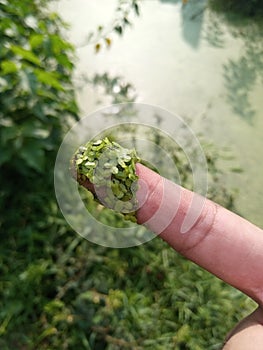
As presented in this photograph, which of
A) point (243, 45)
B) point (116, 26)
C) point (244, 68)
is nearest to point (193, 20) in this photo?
point (243, 45)

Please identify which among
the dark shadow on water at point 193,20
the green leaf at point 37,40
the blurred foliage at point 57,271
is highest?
the dark shadow on water at point 193,20

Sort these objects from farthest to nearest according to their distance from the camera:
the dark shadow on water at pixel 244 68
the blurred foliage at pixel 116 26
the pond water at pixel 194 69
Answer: the dark shadow on water at pixel 244 68
the pond water at pixel 194 69
the blurred foliage at pixel 116 26

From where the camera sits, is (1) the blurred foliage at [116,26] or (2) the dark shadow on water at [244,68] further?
(2) the dark shadow on water at [244,68]

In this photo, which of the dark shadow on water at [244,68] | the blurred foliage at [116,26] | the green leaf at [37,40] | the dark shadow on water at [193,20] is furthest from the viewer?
the dark shadow on water at [193,20]

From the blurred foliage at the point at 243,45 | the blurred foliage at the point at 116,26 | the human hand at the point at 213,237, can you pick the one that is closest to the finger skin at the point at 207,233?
the human hand at the point at 213,237

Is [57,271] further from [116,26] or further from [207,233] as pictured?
[116,26]

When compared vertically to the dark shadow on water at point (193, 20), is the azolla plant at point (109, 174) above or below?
below

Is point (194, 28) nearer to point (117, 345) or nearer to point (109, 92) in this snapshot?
point (109, 92)

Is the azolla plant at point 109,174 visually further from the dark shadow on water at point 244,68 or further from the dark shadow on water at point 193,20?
the dark shadow on water at point 193,20
